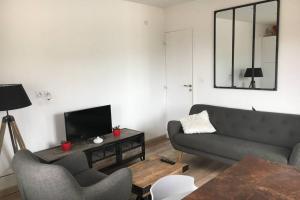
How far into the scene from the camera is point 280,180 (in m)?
1.51

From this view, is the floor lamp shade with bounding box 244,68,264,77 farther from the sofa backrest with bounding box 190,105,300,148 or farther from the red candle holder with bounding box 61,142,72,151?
the red candle holder with bounding box 61,142,72,151

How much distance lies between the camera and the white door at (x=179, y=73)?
172 inches

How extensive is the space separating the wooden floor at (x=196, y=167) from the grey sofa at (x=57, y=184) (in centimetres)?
79

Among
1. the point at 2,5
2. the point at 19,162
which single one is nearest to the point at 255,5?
the point at 2,5

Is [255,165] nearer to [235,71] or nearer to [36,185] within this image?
[36,185]

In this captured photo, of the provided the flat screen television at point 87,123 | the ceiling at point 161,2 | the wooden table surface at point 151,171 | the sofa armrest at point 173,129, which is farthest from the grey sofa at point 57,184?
the ceiling at point 161,2

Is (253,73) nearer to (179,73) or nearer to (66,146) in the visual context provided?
(179,73)

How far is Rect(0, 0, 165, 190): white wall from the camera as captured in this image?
2.94 meters

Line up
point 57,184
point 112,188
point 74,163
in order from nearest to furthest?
1. point 57,184
2. point 112,188
3. point 74,163

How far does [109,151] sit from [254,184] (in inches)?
88.2

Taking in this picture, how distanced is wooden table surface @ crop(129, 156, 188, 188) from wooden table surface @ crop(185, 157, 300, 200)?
2.98 ft

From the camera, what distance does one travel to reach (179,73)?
4527 millimetres

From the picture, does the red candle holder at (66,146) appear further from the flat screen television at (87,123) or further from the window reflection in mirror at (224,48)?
the window reflection in mirror at (224,48)

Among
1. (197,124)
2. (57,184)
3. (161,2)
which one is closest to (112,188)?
(57,184)
